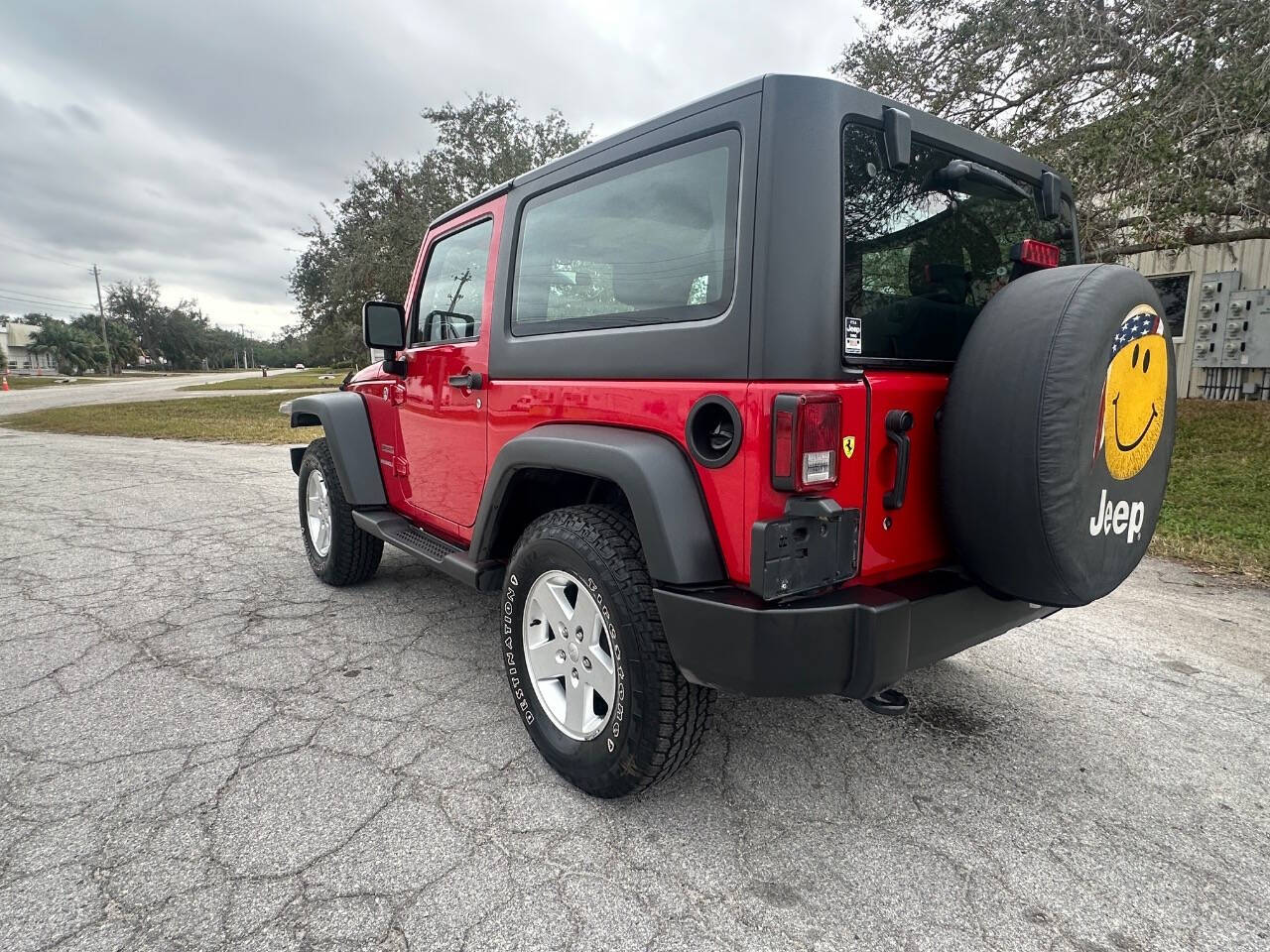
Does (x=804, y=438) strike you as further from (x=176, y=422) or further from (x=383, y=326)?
(x=176, y=422)

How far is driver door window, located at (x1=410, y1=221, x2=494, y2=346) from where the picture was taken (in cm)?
295

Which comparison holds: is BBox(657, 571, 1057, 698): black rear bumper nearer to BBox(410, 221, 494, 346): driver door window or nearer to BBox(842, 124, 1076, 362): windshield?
BBox(842, 124, 1076, 362): windshield

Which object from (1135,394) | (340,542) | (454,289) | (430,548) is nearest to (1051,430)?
(1135,394)

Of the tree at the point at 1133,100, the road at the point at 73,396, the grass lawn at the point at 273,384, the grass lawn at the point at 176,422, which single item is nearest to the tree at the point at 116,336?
the grass lawn at the point at 273,384

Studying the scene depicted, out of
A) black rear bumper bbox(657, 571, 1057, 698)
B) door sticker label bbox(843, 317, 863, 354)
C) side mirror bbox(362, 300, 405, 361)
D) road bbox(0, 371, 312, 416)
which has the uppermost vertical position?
side mirror bbox(362, 300, 405, 361)

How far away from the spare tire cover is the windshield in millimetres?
204

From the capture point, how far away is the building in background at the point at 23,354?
72.8 metres

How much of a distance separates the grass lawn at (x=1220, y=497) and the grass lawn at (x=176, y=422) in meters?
11.4

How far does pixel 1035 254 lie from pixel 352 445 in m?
3.21

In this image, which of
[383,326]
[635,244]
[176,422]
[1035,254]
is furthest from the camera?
[176,422]

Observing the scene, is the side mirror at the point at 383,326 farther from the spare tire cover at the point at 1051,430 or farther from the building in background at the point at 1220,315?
the building in background at the point at 1220,315

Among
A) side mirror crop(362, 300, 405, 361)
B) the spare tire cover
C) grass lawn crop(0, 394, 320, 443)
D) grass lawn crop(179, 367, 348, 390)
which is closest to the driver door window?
side mirror crop(362, 300, 405, 361)

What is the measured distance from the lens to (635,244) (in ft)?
7.10

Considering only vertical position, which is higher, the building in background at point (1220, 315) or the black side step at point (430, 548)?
the building in background at point (1220, 315)
